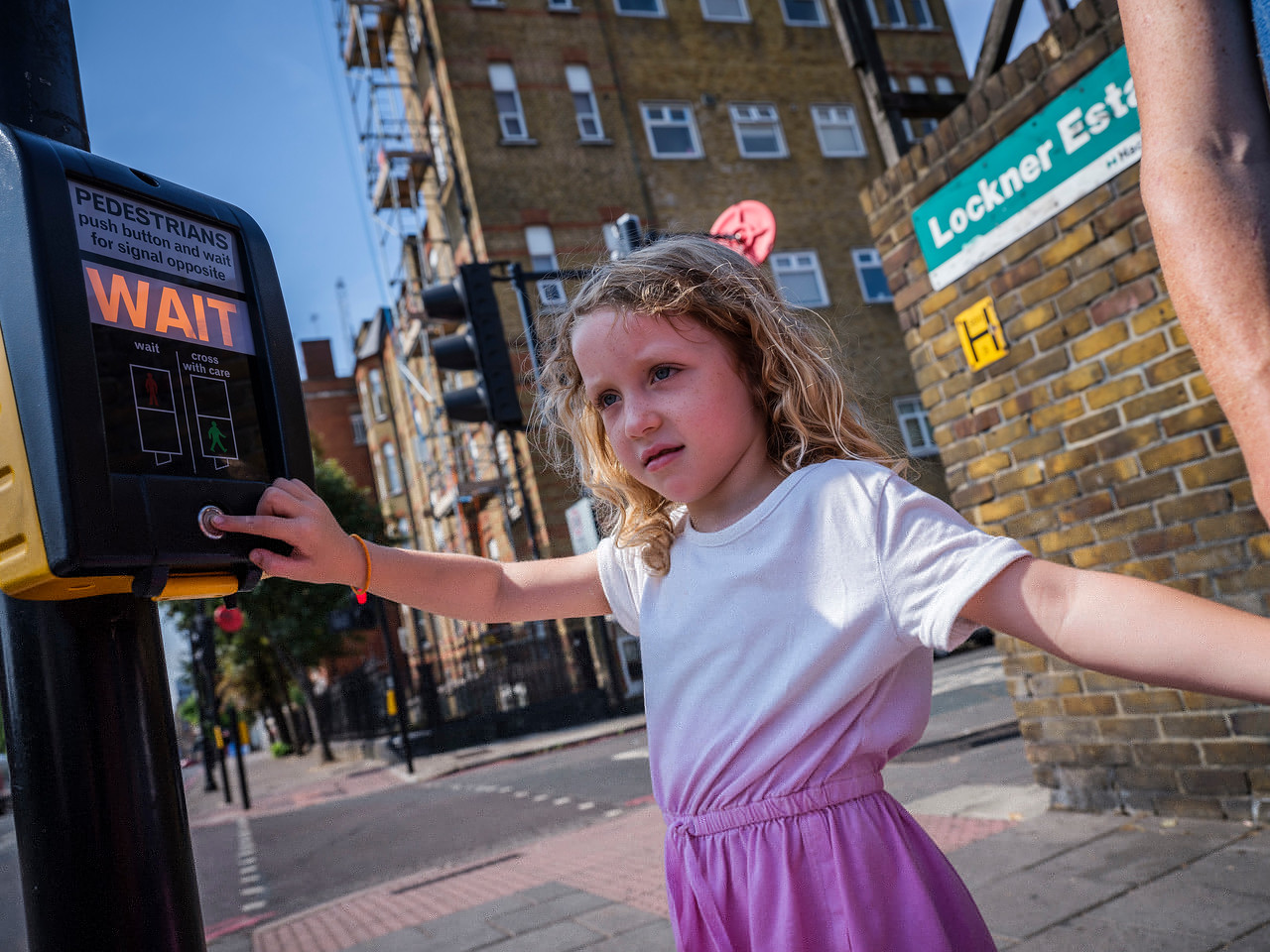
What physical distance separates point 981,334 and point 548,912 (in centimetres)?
352

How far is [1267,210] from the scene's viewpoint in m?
0.71

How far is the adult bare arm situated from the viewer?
68 centimetres

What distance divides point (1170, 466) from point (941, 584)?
2852 mm

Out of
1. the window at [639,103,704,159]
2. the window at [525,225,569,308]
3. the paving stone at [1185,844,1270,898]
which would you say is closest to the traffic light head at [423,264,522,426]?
the paving stone at [1185,844,1270,898]

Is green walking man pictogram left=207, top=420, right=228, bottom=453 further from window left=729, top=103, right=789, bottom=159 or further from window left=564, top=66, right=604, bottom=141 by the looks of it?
window left=729, top=103, right=789, bottom=159

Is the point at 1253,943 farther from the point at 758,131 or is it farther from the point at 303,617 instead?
the point at 303,617

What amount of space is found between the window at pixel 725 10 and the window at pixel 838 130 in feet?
9.84

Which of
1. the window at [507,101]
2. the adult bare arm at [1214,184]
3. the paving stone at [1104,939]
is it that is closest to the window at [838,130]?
the window at [507,101]

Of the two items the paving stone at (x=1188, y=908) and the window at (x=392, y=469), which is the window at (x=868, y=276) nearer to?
the window at (x=392, y=469)

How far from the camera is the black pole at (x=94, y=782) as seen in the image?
1308 millimetres

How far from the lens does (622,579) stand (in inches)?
69.7

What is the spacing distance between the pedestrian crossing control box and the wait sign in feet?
11.0

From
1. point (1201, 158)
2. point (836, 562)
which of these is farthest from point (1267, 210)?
point (836, 562)

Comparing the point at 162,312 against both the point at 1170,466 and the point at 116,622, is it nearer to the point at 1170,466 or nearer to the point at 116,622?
the point at 116,622
